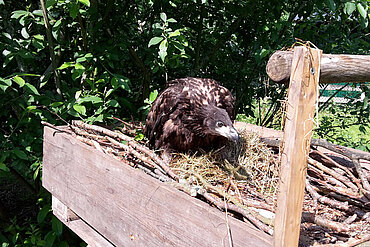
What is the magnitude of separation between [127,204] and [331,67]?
3.39ft

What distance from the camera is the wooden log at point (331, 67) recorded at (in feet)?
3.16

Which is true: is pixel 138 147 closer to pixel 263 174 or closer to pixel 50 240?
pixel 263 174

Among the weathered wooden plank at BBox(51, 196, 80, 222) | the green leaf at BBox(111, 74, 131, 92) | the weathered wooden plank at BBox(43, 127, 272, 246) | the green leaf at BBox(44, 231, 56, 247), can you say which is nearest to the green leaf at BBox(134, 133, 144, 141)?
the green leaf at BBox(111, 74, 131, 92)

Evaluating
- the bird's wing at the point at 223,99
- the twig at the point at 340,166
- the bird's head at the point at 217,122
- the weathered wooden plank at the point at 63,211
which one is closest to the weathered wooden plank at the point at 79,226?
the weathered wooden plank at the point at 63,211

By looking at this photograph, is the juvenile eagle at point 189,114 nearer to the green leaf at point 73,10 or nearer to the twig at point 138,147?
the twig at point 138,147

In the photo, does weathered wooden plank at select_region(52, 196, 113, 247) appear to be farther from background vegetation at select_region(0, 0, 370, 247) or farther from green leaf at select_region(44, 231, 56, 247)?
green leaf at select_region(44, 231, 56, 247)

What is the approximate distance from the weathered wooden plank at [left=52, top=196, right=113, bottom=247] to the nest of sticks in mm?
444

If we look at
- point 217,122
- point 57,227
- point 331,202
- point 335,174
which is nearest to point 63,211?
point 57,227

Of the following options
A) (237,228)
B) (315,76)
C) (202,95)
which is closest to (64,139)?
(202,95)

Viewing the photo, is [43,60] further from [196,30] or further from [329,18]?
[329,18]

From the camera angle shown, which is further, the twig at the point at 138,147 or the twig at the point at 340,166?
the twig at the point at 340,166

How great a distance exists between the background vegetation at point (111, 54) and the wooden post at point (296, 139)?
4.22ft

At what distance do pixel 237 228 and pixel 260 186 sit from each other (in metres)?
0.86

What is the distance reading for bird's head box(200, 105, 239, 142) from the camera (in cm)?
187
